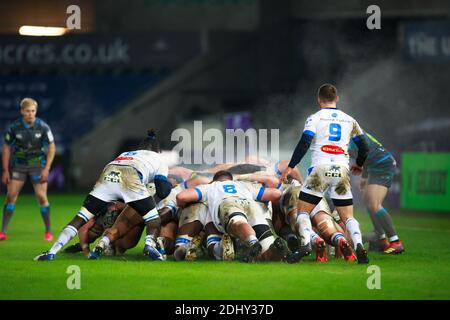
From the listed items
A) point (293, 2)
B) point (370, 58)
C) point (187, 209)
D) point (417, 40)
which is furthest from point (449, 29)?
point (187, 209)

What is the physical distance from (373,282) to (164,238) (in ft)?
11.8

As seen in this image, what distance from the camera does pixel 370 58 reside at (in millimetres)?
35688

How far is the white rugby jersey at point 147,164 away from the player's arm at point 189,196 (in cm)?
41

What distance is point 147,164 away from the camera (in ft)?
42.4

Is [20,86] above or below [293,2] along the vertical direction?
below

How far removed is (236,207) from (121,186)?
1.52 metres

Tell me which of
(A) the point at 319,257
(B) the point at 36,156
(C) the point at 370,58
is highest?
(C) the point at 370,58

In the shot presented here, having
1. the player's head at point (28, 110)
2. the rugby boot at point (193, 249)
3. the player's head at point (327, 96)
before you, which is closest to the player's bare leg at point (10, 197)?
the player's head at point (28, 110)

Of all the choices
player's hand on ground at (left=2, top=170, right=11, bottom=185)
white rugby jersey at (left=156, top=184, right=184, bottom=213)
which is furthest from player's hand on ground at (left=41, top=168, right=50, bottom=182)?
white rugby jersey at (left=156, top=184, right=184, bottom=213)

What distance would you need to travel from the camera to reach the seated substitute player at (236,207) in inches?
488

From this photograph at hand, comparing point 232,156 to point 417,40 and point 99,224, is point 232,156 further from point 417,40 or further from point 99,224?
point 99,224

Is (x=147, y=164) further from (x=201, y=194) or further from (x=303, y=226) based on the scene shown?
(x=303, y=226)

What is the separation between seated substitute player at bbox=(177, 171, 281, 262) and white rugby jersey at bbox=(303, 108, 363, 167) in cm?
109

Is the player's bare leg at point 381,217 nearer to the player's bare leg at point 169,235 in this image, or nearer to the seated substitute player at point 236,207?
the seated substitute player at point 236,207
